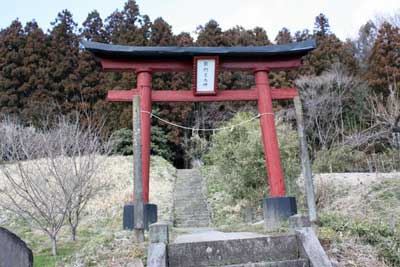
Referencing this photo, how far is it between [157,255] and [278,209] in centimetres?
298

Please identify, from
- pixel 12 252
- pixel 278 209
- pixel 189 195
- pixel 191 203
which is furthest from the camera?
pixel 189 195

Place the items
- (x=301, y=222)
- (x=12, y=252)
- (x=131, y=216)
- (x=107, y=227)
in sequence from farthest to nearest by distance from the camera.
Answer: (x=107, y=227) → (x=131, y=216) → (x=301, y=222) → (x=12, y=252)

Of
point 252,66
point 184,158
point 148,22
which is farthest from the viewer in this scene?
point 148,22

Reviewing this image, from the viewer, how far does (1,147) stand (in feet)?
38.2

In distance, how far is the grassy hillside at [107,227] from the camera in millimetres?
4447

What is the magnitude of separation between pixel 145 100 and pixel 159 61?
2.79 feet

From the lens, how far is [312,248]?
13.1ft

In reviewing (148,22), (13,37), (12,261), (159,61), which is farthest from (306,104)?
(12,261)

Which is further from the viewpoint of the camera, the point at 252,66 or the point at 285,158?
the point at 285,158

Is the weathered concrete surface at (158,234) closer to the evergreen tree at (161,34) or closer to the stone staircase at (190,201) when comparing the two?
the stone staircase at (190,201)

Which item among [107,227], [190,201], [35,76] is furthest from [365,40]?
[107,227]

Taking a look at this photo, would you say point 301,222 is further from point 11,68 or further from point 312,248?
point 11,68

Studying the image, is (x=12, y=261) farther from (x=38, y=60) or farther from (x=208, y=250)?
(x=38, y=60)

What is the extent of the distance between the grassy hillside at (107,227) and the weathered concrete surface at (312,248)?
6.06 ft
